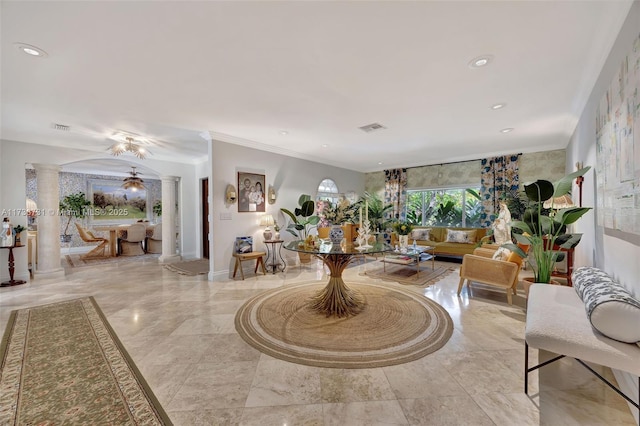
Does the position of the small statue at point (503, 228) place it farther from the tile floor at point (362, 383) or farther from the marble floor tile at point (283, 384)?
the marble floor tile at point (283, 384)

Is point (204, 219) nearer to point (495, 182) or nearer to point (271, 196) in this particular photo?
point (271, 196)

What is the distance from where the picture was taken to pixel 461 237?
20.2 ft

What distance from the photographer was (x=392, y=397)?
1746mm

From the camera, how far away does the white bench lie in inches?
51.5

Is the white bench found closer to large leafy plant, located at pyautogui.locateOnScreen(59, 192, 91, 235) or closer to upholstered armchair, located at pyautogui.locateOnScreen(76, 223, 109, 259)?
upholstered armchair, located at pyautogui.locateOnScreen(76, 223, 109, 259)

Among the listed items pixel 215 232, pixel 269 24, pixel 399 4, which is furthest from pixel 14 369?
pixel 399 4

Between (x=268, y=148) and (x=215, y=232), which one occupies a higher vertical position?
(x=268, y=148)

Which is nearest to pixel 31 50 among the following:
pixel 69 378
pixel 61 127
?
pixel 61 127

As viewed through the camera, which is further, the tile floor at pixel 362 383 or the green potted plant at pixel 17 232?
the green potted plant at pixel 17 232

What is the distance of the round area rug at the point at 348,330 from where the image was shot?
2.24 m

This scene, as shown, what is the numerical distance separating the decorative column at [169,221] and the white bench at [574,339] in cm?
694

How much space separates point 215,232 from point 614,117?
501 centimetres

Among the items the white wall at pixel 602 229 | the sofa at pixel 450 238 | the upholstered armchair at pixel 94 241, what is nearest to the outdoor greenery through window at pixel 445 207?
the sofa at pixel 450 238

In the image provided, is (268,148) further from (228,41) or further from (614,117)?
(614,117)
